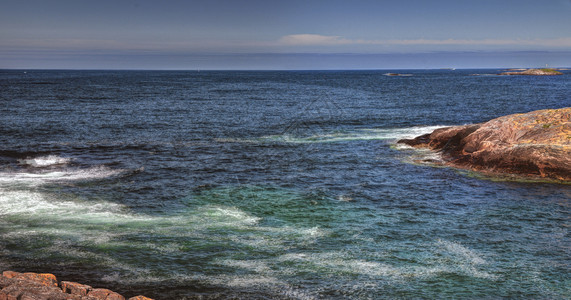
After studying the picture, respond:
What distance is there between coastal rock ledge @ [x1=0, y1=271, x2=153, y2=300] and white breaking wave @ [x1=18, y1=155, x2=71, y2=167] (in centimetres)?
1998

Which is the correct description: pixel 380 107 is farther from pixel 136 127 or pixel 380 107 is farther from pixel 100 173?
pixel 100 173

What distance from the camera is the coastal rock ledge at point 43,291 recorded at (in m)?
10.1

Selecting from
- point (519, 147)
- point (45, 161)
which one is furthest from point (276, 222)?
point (45, 161)

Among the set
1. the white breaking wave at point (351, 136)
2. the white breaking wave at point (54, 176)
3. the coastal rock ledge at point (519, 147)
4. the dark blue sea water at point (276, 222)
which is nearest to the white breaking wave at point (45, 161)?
the dark blue sea water at point (276, 222)

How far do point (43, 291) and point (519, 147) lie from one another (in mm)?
23143

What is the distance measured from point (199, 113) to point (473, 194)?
142 feet

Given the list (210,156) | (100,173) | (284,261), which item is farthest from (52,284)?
(210,156)

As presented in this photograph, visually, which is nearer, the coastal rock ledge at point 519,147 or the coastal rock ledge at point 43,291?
the coastal rock ledge at point 43,291

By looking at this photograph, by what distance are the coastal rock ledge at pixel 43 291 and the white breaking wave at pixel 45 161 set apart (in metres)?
20.0

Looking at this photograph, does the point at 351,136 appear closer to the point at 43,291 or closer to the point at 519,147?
the point at 519,147

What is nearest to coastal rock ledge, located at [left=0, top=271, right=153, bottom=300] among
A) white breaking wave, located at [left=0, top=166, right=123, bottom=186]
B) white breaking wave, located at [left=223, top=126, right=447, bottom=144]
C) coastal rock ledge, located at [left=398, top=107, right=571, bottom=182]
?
white breaking wave, located at [left=0, top=166, right=123, bottom=186]

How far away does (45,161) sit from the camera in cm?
3012

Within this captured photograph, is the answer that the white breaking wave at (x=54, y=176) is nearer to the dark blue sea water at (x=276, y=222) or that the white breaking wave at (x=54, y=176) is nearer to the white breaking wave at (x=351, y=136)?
the dark blue sea water at (x=276, y=222)

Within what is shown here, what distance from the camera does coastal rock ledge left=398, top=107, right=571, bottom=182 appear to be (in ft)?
78.1
